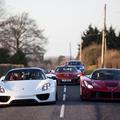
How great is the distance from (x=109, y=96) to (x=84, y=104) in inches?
51.6

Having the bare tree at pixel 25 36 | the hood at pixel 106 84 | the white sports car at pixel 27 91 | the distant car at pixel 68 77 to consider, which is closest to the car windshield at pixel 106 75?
the hood at pixel 106 84

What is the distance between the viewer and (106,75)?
66.9 feet

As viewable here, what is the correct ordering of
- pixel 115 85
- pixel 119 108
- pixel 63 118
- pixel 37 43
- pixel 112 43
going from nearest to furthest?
1. pixel 63 118
2. pixel 119 108
3. pixel 115 85
4. pixel 112 43
5. pixel 37 43

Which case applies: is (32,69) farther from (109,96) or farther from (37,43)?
(37,43)

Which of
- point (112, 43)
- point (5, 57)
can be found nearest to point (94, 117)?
point (5, 57)

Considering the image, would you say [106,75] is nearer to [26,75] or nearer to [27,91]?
[26,75]

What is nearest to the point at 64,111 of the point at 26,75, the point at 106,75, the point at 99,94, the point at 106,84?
the point at 99,94

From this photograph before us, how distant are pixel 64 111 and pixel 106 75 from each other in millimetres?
5325

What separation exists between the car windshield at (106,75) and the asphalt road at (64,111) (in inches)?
73.7

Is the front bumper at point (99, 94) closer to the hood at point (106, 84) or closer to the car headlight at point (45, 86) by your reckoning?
the hood at point (106, 84)

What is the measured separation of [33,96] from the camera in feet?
56.2

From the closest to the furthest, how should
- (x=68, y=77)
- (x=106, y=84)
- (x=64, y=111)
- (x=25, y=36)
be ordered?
1. (x=64, y=111)
2. (x=106, y=84)
3. (x=68, y=77)
4. (x=25, y=36)

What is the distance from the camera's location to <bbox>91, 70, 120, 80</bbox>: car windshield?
20125 mm

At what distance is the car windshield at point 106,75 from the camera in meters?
20.1
